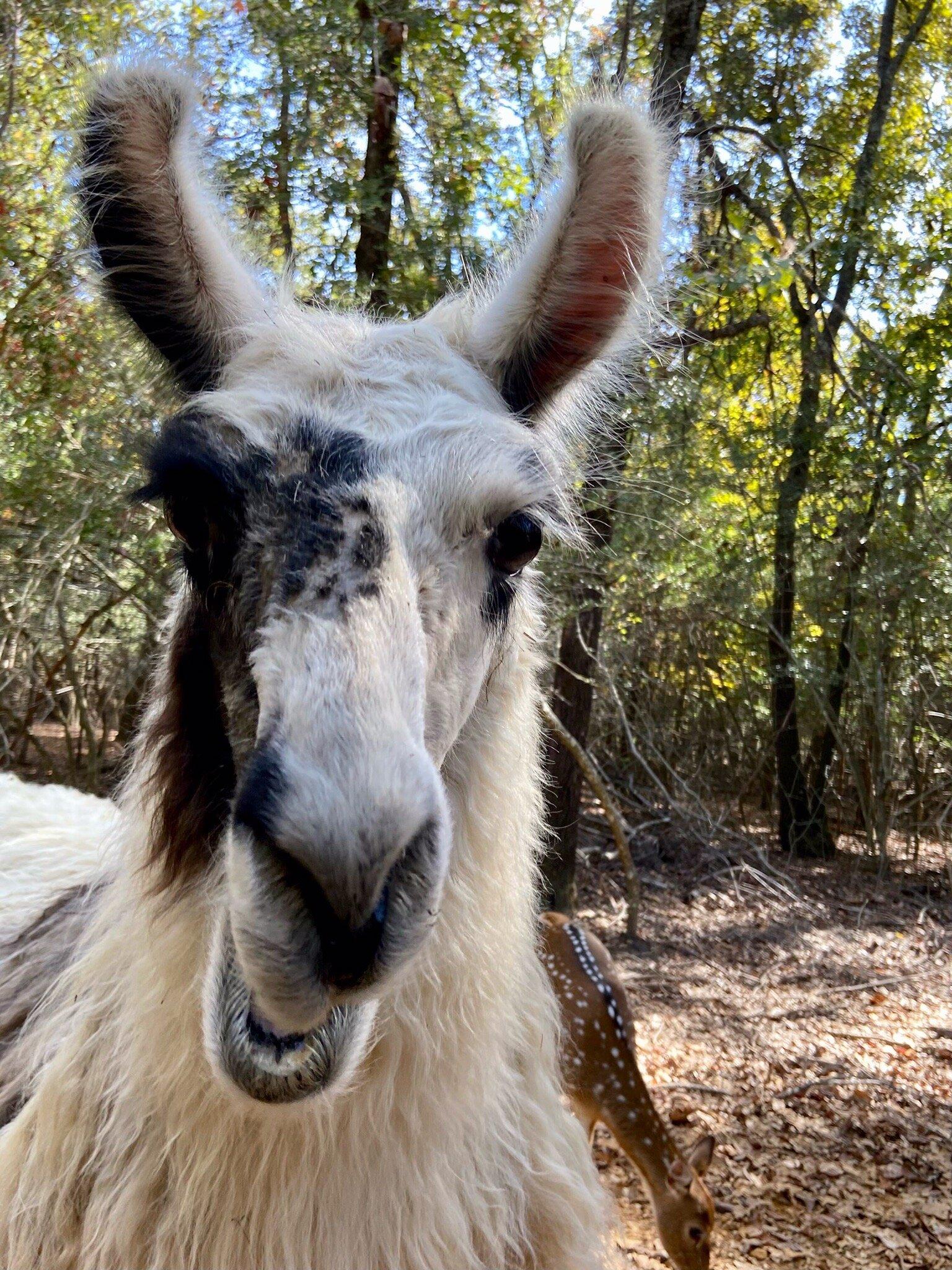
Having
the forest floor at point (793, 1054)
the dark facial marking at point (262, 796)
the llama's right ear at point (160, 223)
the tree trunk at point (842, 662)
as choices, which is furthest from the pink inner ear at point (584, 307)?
the tree trunk at point (842, 662)

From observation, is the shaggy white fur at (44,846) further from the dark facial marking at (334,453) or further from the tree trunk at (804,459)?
the tree trunk at (804,459)

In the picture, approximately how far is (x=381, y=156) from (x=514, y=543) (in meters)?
→ 4.54

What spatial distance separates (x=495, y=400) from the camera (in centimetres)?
210

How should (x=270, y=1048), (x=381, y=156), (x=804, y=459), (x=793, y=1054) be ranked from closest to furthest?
(x=270, y=1048) → (x=381, y=156) → (x=793, y=1054) → (x=804, y=459)

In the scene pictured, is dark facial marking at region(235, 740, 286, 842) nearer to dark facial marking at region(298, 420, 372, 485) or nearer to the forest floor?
dark facial marking at region(298, 420, 372, 485)

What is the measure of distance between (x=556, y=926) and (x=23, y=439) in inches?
205

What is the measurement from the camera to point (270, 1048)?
1429mm

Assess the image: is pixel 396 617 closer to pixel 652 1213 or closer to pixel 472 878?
pixel 472 878

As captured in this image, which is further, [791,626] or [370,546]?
[791,626]

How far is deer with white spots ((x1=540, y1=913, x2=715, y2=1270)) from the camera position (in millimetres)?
3943

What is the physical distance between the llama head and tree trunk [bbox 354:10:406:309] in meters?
3.43

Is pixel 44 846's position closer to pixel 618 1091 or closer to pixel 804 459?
pixel 618 1091

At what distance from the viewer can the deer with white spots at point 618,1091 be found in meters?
3.94

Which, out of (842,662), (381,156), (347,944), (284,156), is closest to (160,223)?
(347,944)
